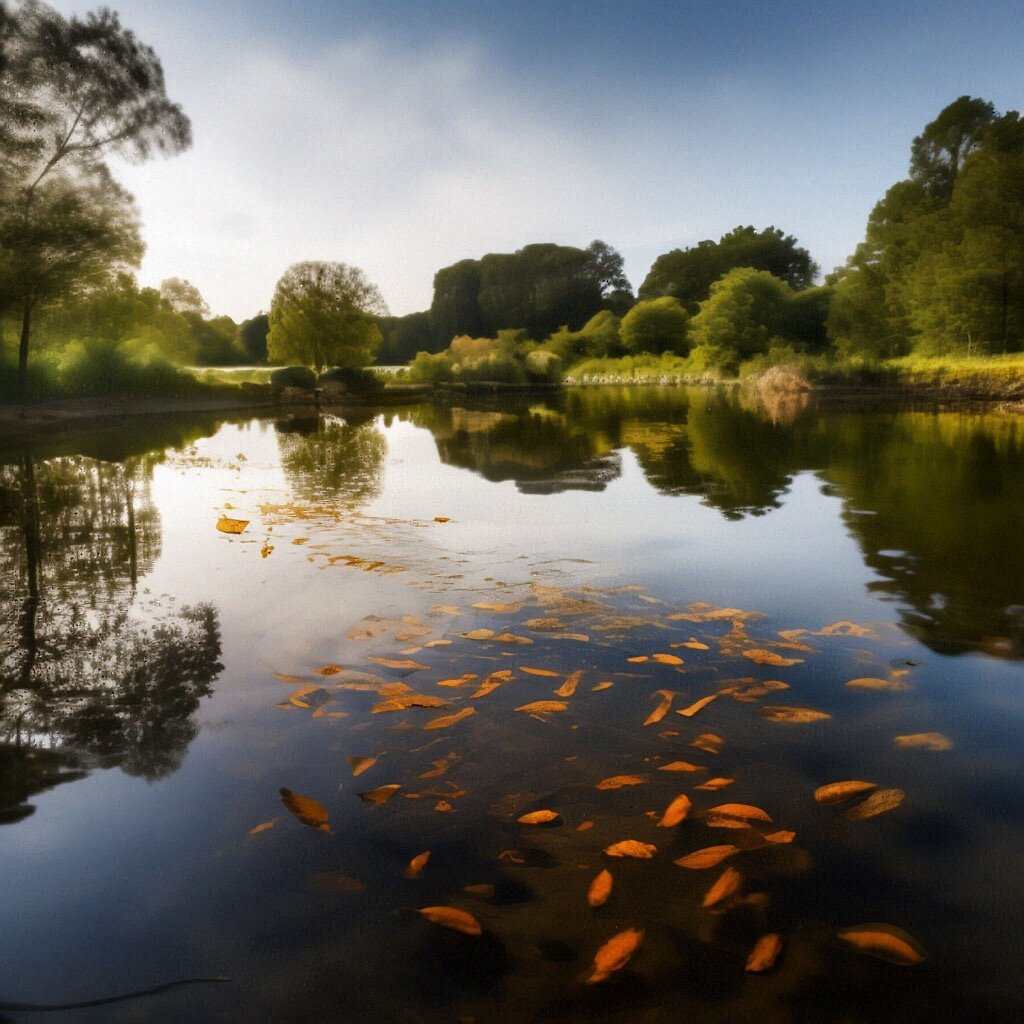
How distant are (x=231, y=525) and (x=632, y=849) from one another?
6049 mm

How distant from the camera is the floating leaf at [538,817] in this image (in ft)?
8.50

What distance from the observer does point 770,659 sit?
397cm

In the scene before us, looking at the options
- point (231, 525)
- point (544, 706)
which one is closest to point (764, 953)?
point (544, 706)

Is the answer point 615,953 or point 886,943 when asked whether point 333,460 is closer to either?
point 615,953

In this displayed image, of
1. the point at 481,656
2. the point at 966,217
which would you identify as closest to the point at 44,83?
the point at 481,656

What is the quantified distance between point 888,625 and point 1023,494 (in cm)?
596

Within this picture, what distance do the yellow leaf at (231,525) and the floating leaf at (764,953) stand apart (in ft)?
20.6

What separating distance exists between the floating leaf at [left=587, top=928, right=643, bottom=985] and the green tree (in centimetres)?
7901

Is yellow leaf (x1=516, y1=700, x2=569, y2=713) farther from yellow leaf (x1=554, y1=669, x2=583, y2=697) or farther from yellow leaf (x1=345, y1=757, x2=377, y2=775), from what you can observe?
yellow leaf (x1=345, y1=757, x2=377, y2=775)

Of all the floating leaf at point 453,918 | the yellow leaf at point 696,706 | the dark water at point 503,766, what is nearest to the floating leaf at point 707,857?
the dark water at point 503,766

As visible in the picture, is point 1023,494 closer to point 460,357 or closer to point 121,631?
point 121,631

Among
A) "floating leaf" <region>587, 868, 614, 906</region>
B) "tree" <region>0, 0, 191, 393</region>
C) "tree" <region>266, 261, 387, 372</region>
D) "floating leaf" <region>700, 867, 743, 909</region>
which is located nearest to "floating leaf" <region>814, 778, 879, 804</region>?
"floating leaf" <region>700, 867, 743, 909</region>

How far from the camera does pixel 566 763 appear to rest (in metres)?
2.98

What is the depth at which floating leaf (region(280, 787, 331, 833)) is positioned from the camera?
258 centimetres
